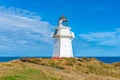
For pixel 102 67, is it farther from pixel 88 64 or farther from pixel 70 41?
pixel 70 41

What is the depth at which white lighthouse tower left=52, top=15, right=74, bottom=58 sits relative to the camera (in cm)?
5431

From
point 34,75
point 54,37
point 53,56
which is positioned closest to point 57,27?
point 54,37

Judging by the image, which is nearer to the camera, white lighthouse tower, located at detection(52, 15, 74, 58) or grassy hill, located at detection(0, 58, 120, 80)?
grassy hill, located at detection(0, 58, 120, 80)

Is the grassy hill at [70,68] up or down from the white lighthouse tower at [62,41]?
down

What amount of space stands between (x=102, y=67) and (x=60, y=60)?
7525mm

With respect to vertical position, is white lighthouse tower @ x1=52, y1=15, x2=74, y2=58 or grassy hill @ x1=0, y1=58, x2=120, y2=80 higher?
white lighthouse tower @ x1=52, y1=15, x2=74, y2=58

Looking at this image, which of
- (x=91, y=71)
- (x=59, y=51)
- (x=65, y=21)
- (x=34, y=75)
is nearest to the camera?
(x=34, y=75)

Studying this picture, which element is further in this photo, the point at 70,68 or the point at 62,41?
the point at 62,41

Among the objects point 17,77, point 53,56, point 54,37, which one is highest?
point 54,37

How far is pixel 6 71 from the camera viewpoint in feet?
96.2

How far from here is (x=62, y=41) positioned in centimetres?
5497

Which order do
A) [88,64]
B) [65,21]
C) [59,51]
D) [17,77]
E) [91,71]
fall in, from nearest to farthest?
[17,77], [91,71], [88,64], [59,51], [65,21]

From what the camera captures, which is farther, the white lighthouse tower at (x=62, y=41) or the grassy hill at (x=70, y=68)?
the white lighthouse tower at (x=62, y=41)

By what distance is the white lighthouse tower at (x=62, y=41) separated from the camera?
178 feet
